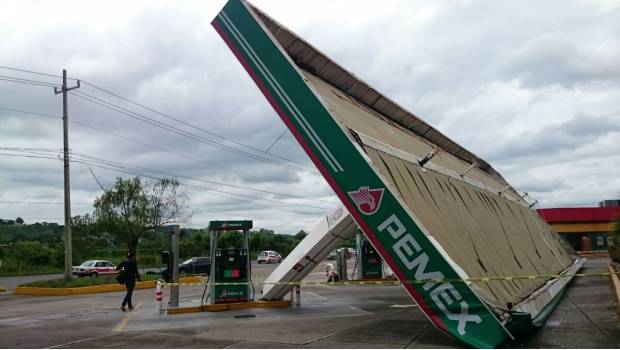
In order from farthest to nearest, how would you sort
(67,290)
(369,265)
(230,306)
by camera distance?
(369,265), (67,290), (230,306)

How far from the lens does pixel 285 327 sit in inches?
454

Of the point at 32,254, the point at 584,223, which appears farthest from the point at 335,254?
the point at 584,223

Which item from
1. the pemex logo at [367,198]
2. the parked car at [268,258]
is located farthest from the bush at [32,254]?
the pemex logo at [367,198]

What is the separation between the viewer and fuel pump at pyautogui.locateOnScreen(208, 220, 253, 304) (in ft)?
52.3

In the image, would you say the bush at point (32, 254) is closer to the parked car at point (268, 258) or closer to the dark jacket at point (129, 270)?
the parked car at point (268, 258)

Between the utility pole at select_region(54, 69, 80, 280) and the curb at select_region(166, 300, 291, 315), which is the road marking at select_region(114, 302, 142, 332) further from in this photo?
the utility pole at select_region(54, 69, 80, 280)

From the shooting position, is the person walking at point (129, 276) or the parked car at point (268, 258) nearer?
the person walking at point (129, 276)

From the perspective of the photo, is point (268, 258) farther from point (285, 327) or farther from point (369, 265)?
point (285, 327)

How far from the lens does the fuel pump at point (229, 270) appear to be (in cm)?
1595

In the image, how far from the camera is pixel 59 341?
10.2m

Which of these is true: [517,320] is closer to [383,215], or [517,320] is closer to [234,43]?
[383,215]

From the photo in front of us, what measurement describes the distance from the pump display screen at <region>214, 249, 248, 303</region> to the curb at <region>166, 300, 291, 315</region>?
29cm

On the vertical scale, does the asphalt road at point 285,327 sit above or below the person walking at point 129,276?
below

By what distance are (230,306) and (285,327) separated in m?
4.56
